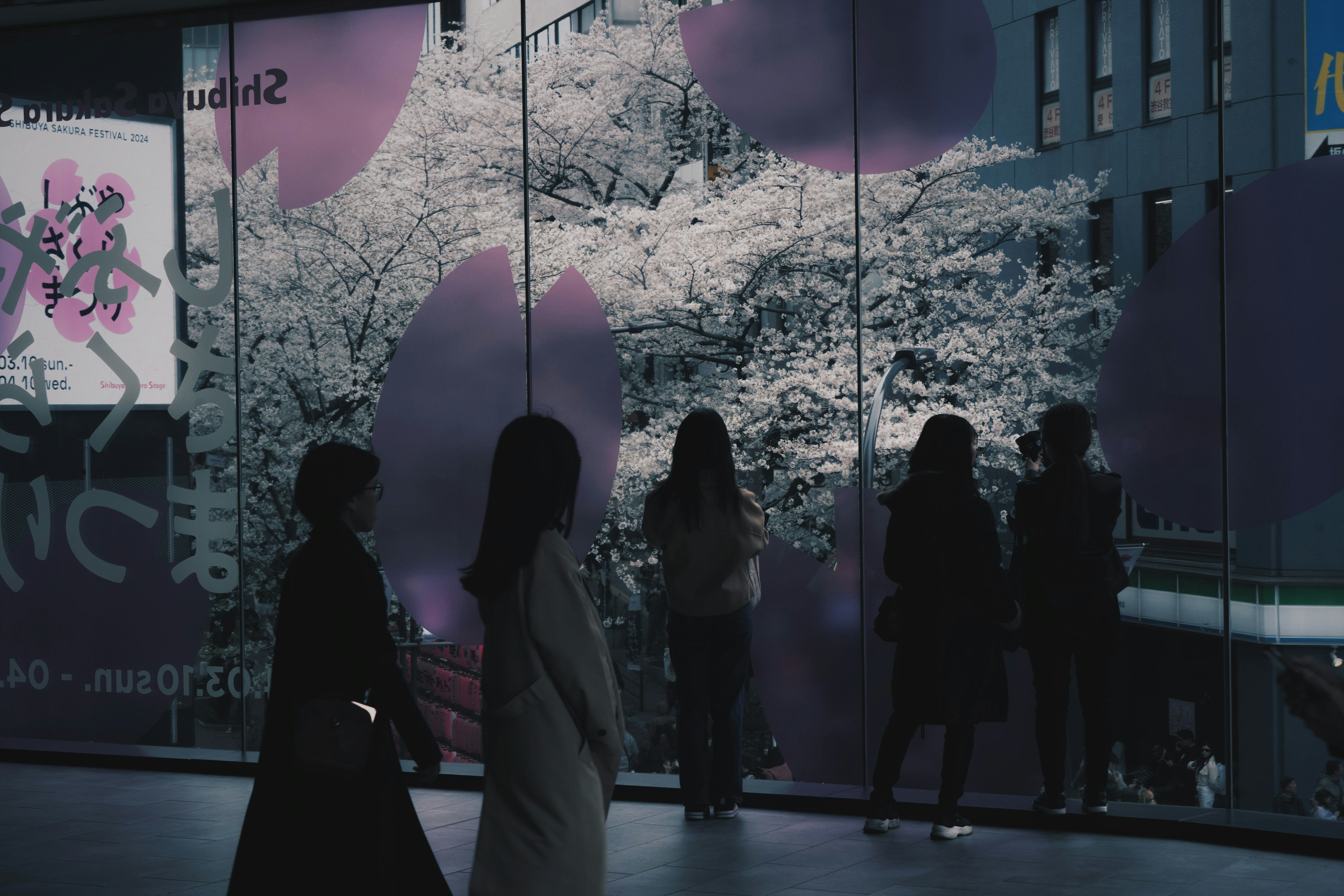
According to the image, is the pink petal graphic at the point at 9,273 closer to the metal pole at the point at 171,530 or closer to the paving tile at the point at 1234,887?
the metal pole at the point at 171,530

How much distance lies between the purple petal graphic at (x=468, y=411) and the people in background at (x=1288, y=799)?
148 inches

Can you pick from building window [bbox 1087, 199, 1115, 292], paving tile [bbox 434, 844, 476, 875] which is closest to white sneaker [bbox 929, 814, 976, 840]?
paving tile [bbox 434, 844, 476, 875]

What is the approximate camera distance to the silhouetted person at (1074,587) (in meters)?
4.27

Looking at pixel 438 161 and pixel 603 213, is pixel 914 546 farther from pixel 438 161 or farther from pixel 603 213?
pixel 603 213

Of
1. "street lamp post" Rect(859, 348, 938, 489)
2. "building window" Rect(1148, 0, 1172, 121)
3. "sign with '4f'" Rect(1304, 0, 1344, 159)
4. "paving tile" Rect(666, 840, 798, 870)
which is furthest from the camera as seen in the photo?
"building window" Rect(1148, 0, 1172, 121)

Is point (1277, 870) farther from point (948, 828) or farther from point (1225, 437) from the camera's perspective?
point (1225, 437)

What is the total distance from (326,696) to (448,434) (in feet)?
9.79

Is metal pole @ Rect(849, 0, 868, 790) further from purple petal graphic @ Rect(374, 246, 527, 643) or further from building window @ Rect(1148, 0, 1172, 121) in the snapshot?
building window @ Rect(1148, 0, 1172, 121)

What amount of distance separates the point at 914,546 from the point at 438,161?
14.1 feet

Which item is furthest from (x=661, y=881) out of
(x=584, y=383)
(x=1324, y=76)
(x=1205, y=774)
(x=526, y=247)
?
(x=1324, y=76)

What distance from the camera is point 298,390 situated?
7527mm

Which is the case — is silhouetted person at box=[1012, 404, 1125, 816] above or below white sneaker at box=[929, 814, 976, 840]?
above

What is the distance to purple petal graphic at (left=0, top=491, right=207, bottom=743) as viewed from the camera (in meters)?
6.05

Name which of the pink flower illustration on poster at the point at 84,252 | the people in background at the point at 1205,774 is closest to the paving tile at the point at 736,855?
the people in background at the point at 1205,774
